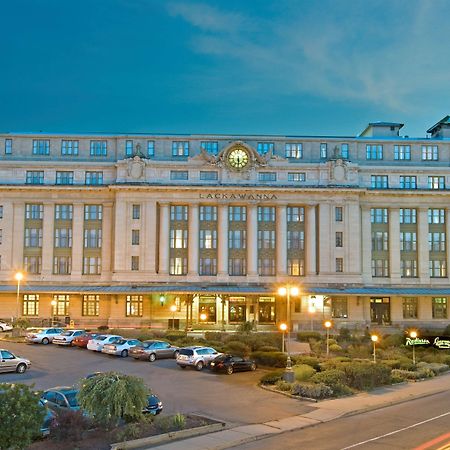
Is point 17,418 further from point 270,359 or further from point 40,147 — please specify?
point 40,147

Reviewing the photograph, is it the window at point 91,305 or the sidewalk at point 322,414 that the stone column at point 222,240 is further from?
the sidewalk at point 322,414

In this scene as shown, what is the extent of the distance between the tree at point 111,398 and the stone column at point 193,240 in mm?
54235

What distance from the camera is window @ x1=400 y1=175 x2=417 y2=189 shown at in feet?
270

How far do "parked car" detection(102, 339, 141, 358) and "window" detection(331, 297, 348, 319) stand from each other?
35.9 meters

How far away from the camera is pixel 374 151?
8388 cm

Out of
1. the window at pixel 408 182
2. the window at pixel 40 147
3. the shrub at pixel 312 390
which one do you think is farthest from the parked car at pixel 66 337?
the window at pixel 408 182

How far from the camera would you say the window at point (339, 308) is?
78.2m

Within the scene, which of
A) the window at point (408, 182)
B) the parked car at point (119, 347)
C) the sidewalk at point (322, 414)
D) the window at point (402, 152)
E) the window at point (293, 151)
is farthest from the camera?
the window at point (402, 152)

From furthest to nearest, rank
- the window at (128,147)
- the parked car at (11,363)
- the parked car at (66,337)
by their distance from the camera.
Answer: the window at (128,147)
the parked car at (66,337)
the parked car at (11,363)

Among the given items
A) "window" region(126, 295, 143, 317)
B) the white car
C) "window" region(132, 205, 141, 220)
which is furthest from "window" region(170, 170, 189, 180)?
the white car

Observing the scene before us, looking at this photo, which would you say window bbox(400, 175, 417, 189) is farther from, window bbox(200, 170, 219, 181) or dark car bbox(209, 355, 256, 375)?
dark car bbox(209, 355, 256, 375)

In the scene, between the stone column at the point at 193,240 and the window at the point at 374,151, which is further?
the window at the point at 374,151

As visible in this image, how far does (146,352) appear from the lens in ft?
152

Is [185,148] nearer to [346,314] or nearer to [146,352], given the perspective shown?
[346,314]
